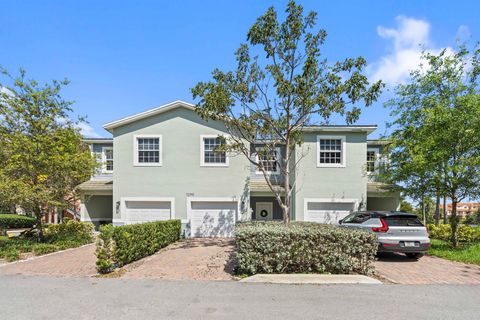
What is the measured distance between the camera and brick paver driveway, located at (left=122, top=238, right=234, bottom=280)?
26.2ft

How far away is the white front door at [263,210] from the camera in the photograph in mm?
18266

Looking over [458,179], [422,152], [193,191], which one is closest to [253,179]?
[193,191]

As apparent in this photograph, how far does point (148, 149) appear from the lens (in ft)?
52.2

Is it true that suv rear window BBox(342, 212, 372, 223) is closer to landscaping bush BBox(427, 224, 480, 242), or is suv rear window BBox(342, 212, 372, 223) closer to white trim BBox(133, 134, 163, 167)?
landscaping bush BBox(427, 224, 480, 242)

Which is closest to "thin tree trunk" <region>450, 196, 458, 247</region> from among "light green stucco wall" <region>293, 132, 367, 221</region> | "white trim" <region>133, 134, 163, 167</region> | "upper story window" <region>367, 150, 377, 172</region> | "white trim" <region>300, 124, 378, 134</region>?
"light green stucco wall" <region>293, 132, 367, 221</region>

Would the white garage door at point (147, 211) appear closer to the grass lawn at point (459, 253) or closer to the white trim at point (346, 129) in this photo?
the white trim at point (346, 129)

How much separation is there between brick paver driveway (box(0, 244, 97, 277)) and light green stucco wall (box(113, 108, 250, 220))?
15.9 ft

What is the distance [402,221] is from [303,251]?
13.7 feet

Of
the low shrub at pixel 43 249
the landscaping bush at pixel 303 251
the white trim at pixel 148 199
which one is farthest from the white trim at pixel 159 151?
the landscaping bush at pixel 303 251

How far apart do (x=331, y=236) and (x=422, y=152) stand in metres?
6.36

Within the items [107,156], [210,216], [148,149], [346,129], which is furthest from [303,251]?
[107,156]

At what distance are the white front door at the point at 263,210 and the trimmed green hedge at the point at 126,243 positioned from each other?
7.07 metres

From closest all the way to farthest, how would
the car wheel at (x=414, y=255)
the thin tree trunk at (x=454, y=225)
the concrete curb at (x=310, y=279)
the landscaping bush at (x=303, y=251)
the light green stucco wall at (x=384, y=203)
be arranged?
the concrete curb at (x=310, y=279)
the landscaping bush at (x=303, y=251)
the car wheel at (x=414, y=255)
the thin tree trunk at (x=454, y=225)
the light green stucco wall at (x=384, y=203)

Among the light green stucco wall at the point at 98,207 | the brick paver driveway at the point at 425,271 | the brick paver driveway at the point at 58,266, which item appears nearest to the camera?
the brick paver driveway at the point at 425,271
